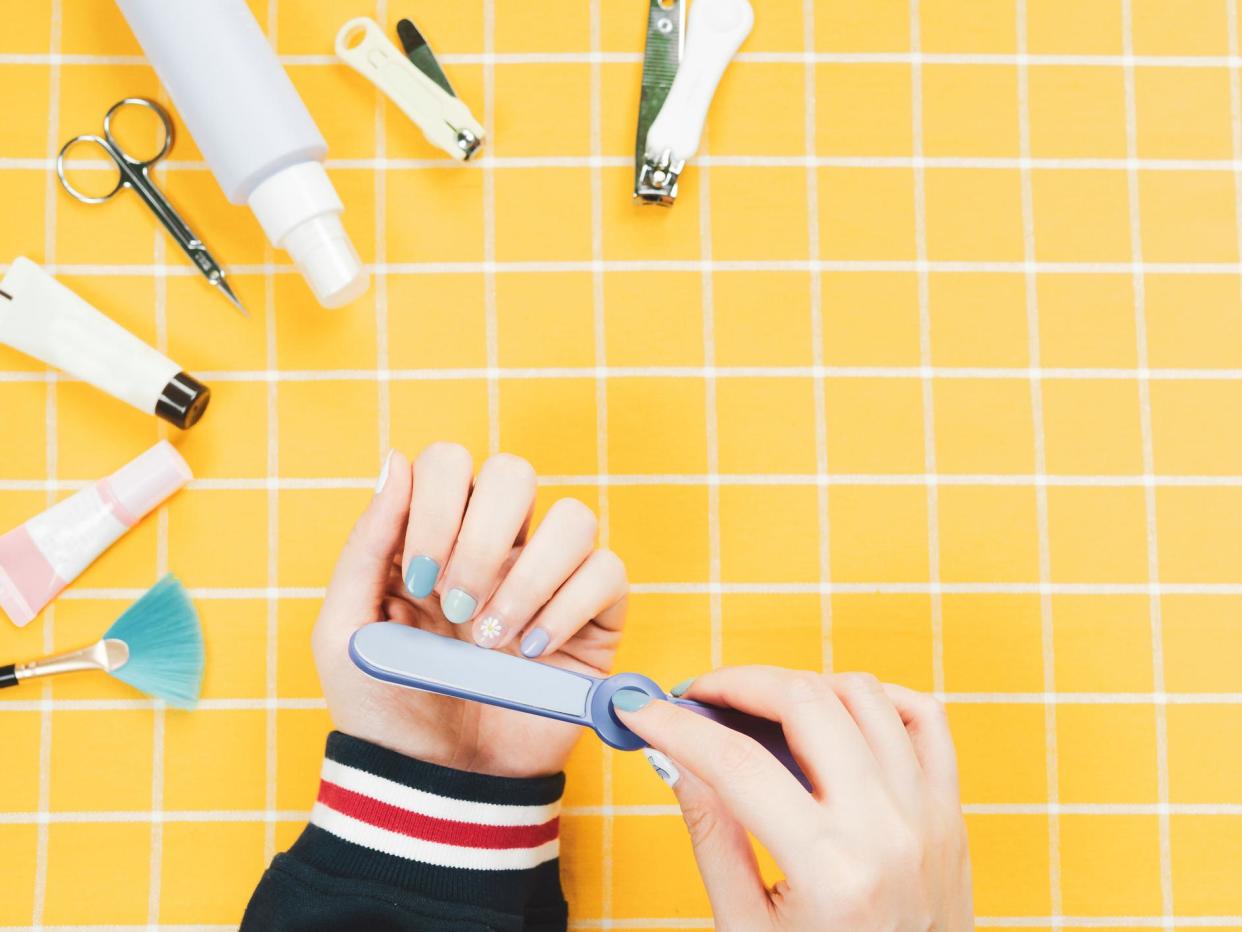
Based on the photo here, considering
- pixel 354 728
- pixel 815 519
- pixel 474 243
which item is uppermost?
pixel 474 243

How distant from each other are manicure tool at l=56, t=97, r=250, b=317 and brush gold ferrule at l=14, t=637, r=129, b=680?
27 cm

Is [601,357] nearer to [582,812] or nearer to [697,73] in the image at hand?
[697,73]

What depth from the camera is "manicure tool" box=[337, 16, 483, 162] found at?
73 cm

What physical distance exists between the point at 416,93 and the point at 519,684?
1.48 feet

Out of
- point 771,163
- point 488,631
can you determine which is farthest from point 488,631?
point 771,163

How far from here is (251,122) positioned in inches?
26.6

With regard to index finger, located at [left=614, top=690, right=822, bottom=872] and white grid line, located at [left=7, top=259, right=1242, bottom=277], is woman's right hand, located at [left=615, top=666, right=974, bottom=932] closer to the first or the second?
index finger, located at [left=614, top=690, right=822, bottom=872]

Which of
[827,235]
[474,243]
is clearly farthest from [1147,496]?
[474,243]

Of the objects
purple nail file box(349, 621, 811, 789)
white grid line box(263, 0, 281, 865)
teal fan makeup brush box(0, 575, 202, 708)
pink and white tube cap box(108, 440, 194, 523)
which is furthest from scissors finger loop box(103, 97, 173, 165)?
purple nail file box(349, 621, 811, 789)

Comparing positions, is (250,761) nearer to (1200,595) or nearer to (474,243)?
(474,243)

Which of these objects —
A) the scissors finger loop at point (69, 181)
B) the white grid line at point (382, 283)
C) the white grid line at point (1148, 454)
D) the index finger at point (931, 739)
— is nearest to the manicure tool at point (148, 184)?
the scissors finger loop at point (69, 181)

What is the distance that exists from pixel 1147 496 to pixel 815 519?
0.26 metres

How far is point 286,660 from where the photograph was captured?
0.75 metres

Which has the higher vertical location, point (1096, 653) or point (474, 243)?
point (474, 243)
